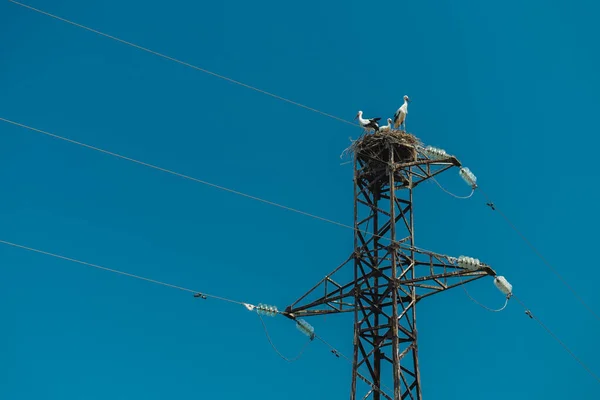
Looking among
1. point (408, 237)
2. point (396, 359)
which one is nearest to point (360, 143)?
point (408, 237)

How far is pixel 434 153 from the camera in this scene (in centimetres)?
2909

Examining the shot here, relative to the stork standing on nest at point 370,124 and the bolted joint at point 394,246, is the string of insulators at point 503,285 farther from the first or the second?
the stork standing on nest at point 370,124

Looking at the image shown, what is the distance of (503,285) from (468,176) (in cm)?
445

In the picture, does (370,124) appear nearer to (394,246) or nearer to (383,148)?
(383,148)

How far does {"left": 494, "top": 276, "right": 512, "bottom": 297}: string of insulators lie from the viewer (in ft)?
85.8

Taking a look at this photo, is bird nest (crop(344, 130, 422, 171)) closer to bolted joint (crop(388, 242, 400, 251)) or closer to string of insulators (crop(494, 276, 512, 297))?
bolted joint (crop(388, 242, 400, 251))

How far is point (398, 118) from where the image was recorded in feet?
99.2

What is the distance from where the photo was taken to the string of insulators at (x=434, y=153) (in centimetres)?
2903

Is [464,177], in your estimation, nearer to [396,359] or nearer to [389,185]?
[389,185]

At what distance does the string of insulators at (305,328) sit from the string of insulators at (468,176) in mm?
7292

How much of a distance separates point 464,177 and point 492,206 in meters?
1.83

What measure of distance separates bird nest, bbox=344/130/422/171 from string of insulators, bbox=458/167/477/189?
171cm

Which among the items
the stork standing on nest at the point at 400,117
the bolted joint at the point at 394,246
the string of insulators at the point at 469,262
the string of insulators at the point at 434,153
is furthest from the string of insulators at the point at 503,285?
the stork standing on nest at the point at 400,117

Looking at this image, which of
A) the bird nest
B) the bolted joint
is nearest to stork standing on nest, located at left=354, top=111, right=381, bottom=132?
the bird nest
